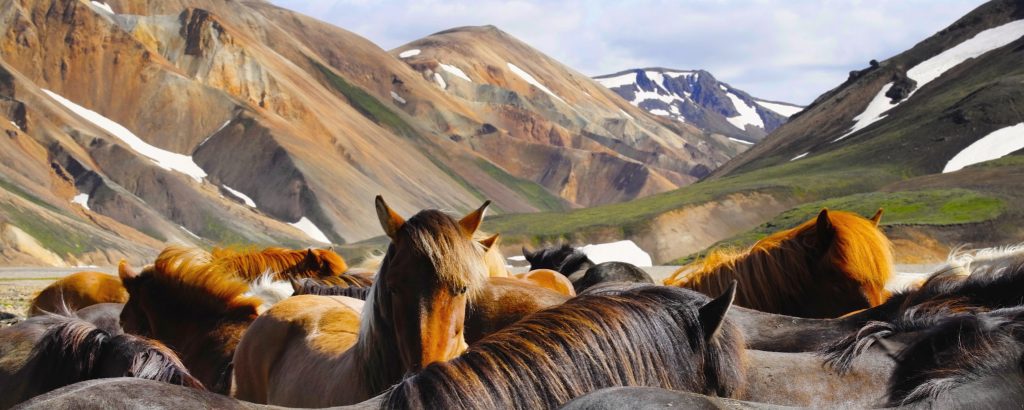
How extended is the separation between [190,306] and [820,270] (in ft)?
15.9

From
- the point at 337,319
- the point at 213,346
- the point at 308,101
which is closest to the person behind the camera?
the point at 337,319

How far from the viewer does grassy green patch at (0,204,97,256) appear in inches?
2594

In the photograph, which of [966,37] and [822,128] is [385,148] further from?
[966,37]

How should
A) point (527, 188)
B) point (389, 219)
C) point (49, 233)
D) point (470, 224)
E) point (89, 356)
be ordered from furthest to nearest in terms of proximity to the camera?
point (527, 188)
point (49, 233)
point (470, 224)
point (389, 219)
point (89, 356)

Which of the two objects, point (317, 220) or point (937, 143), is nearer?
point (937, 143)

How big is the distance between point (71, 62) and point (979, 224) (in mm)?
89015

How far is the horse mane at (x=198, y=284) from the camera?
26.1 feet

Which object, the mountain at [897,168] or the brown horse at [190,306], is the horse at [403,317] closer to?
the brown horse at [190,306]

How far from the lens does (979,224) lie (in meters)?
45.8

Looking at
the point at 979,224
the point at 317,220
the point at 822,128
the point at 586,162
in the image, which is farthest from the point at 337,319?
the point at 586,162

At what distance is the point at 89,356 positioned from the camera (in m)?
4.86

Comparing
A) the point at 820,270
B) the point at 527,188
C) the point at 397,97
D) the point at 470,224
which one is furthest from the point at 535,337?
the point at 397,97

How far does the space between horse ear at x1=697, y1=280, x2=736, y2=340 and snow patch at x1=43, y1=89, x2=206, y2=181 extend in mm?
102285

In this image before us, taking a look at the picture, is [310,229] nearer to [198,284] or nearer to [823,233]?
[198,284]
